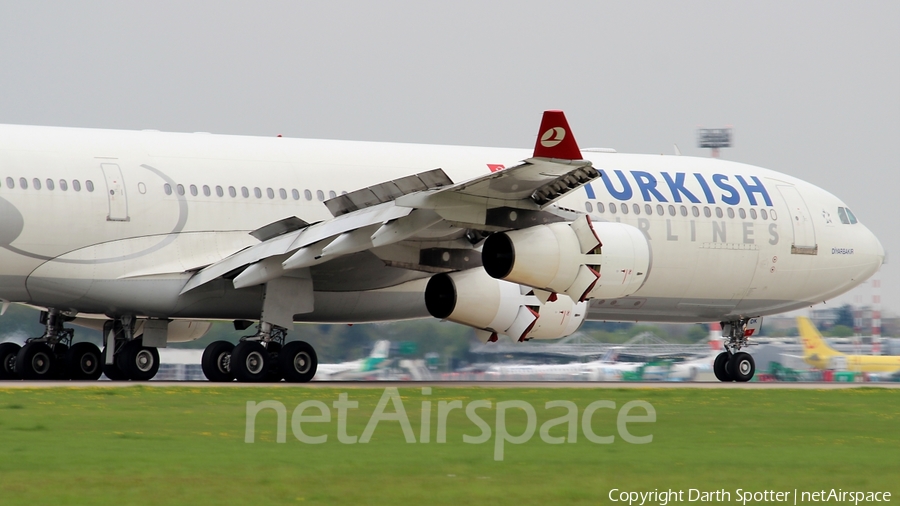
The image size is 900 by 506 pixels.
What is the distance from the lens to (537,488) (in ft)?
28.6

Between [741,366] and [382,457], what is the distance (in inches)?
641

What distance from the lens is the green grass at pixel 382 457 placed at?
27.4 feet

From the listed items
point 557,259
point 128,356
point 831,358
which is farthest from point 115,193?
point 831,358

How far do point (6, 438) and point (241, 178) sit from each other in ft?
33.2

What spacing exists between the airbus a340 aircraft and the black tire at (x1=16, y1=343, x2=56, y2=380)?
0.02m

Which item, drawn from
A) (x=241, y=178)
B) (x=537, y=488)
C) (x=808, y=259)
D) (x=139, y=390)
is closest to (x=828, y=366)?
(x=808, y=259)

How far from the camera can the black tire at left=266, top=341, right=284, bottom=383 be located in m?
19.5

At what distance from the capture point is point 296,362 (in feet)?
63.8

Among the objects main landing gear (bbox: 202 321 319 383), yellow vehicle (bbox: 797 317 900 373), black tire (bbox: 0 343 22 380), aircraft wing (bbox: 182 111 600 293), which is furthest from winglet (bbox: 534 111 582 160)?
yellow vehicle (bbox: 797 317 900 373)

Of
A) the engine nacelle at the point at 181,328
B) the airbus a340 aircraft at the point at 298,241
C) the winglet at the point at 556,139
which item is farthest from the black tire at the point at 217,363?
the winglet at the point at 556,139

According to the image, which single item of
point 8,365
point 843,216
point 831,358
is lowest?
point 831,358

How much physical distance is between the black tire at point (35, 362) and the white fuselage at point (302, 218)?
5.81 ft

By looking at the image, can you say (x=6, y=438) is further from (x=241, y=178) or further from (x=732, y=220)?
(x=732, y=220)

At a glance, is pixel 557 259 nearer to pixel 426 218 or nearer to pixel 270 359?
pixel 426 218
